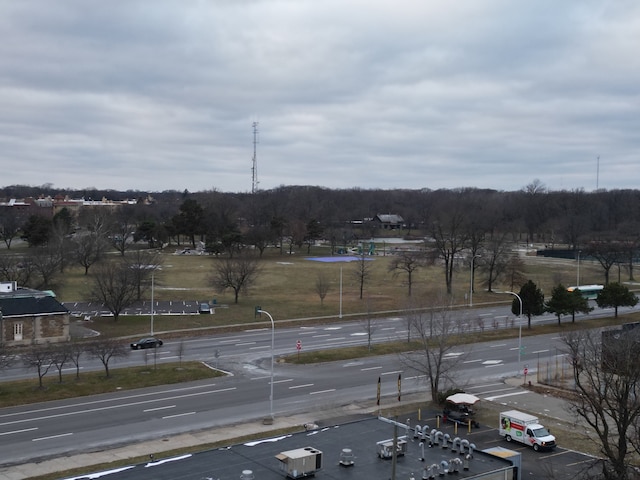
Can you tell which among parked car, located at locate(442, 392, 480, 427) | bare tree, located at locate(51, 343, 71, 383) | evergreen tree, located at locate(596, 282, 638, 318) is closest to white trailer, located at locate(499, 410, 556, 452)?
parked car, located at locate(442, 392, 480, 427)

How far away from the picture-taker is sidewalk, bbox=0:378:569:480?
1076 inches

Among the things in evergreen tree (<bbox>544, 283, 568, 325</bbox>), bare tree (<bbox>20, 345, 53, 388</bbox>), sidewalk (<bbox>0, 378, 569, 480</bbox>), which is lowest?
sidewalk (<bbox>0, 378, 569, 480</bbox>)

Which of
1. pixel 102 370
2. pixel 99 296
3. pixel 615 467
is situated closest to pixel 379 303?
pixel 99 296

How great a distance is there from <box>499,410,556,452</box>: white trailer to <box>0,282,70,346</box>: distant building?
3723 centimetres

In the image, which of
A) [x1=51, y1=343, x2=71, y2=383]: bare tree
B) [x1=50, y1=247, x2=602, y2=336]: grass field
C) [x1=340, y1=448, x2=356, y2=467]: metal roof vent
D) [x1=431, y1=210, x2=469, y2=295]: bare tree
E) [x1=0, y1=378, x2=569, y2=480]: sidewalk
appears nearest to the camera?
[x1=340, y1=448, x2=356, y2=467]: metal roof vent

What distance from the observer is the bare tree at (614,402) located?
23531mm

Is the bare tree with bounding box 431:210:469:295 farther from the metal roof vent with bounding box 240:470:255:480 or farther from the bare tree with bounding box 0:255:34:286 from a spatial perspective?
the metal roof vent with bounding box 240:470:255:480

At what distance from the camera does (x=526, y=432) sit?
31.2 metres

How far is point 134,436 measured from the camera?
3153 centimetres

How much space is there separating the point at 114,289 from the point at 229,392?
28.4 meters

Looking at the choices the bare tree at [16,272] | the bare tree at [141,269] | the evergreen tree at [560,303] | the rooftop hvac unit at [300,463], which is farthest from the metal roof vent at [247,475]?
the bare tree at [16,272]

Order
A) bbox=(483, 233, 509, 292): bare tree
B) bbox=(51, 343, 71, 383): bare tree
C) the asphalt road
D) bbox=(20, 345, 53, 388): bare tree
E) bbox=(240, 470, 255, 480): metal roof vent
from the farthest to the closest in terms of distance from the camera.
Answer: bbox=(483, 233, 509, 292): bare tree, bbox=(51, 343, 71, 383): bare tree, bbox=(20, 345, 53, 388): bare tree, the asphalt road, bbox=(240, 470, 255, 480): metal roof vent

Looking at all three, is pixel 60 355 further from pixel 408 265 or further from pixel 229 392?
pixel 408 265

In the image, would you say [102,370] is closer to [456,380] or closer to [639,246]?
[456,380]
